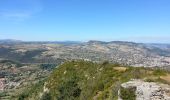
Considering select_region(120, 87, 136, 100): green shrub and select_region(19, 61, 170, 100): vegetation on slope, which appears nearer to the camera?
select_region(120, 87, 136, 100): green shrub

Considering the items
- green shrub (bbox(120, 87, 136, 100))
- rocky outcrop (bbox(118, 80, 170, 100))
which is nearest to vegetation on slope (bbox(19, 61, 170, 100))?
green shrub (bbox(120, 87, 136, 100))

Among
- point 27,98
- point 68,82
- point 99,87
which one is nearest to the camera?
point 99,87

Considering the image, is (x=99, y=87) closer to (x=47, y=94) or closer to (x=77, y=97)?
(x=77, y=97)

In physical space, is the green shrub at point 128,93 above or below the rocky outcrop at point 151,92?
below

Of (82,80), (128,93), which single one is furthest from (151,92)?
(82,80)

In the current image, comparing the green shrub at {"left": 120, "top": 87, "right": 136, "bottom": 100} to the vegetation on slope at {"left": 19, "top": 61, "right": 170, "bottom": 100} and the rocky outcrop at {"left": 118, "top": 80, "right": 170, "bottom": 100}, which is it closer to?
the rocky outcrop at {"left": 118, "top": 80, "right": 170, "bottom": 100}

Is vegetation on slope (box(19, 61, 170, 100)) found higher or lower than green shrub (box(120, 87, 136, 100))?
lower

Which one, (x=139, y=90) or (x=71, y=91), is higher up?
(x=139, y=90)

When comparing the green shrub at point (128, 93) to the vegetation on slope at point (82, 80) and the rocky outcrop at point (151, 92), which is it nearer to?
the rocky outcrop at point (151, 92)

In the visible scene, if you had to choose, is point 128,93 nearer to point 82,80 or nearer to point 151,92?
point 151,92

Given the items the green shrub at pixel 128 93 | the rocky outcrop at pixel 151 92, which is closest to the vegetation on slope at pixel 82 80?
the green shrub at pixel 128 93

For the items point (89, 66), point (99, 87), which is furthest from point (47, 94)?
point (99, 87)
